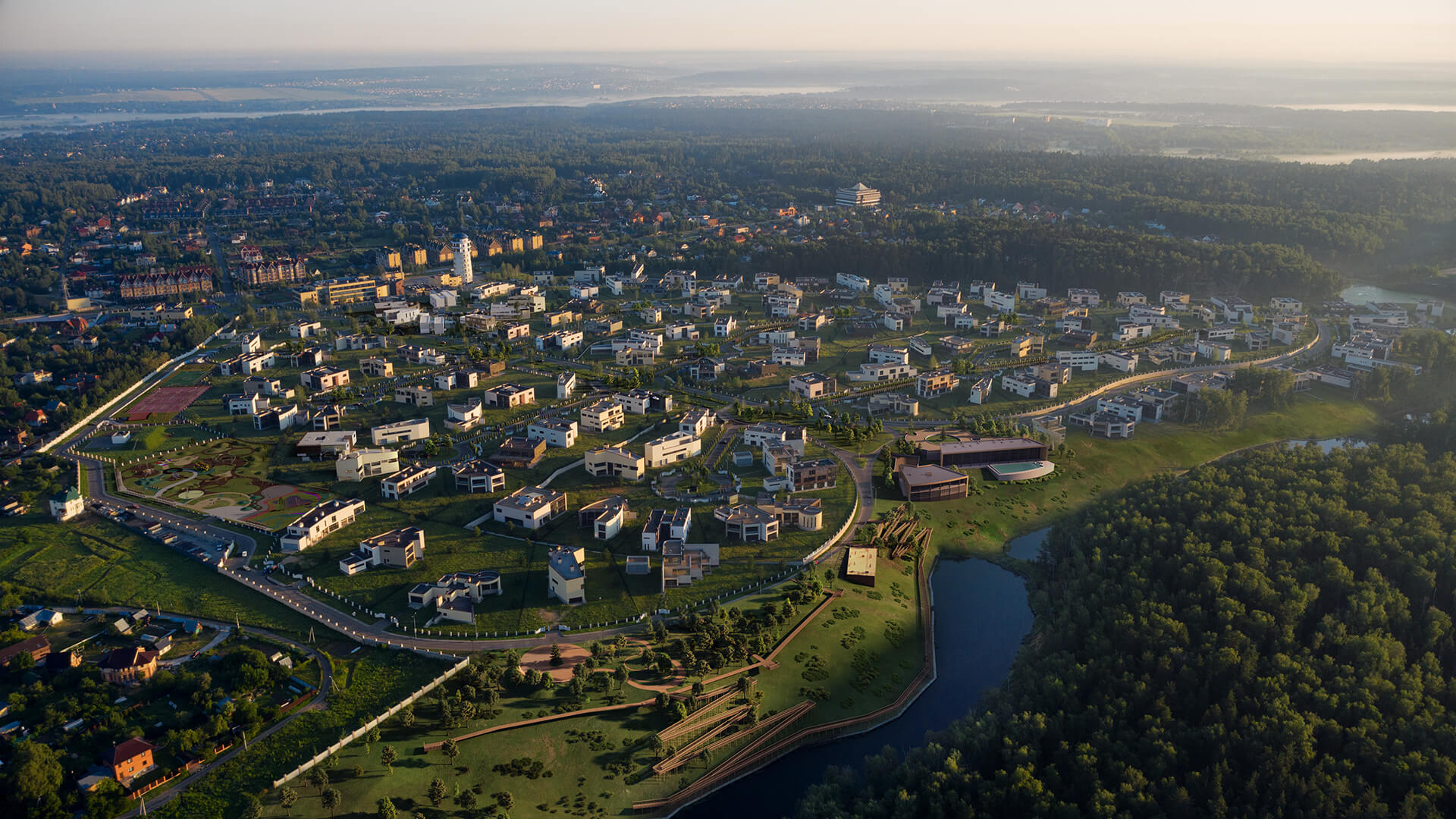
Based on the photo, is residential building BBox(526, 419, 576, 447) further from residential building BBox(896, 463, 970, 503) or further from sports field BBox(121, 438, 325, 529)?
residential building BBox(896, 463, 970, 503)

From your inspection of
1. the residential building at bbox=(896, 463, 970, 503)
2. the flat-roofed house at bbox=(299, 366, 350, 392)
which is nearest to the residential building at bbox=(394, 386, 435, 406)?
the flat-roofed house at bbox=(299, 366, 350, 392)

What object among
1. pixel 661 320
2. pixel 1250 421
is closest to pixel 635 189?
pixel 661 320

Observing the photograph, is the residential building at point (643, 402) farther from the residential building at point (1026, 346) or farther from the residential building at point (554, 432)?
the residential building at point (1026, 346)

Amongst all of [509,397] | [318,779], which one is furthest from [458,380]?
[318,779]

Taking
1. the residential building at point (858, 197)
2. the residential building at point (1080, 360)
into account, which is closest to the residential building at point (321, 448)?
the residential building at point (1080, 360)

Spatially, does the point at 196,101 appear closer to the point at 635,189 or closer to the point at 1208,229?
the point at 635,189

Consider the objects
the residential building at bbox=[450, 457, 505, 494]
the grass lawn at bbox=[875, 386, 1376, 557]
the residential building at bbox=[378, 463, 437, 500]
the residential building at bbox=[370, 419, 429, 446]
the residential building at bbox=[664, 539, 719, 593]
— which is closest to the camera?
the residential building at bbox=[664, 539, 719, 593]

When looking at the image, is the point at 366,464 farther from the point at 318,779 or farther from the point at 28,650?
the point at 318,779
